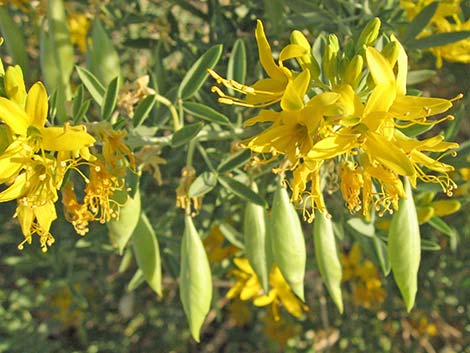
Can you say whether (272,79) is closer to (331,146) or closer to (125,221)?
(331,146)

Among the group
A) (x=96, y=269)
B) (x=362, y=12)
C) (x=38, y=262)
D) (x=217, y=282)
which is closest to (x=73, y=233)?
(x=38, y=262)

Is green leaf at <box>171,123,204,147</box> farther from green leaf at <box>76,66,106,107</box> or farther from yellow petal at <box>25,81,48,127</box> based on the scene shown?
yellow petal at <box>25,81,48,127</box>

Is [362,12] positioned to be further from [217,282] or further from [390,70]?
[217,282]

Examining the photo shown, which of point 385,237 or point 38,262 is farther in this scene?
point 38,262

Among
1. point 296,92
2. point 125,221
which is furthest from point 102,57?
point 296,92

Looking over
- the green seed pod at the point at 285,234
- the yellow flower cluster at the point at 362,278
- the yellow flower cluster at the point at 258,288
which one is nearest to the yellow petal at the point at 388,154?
the green seed pod at the point at 285,234
